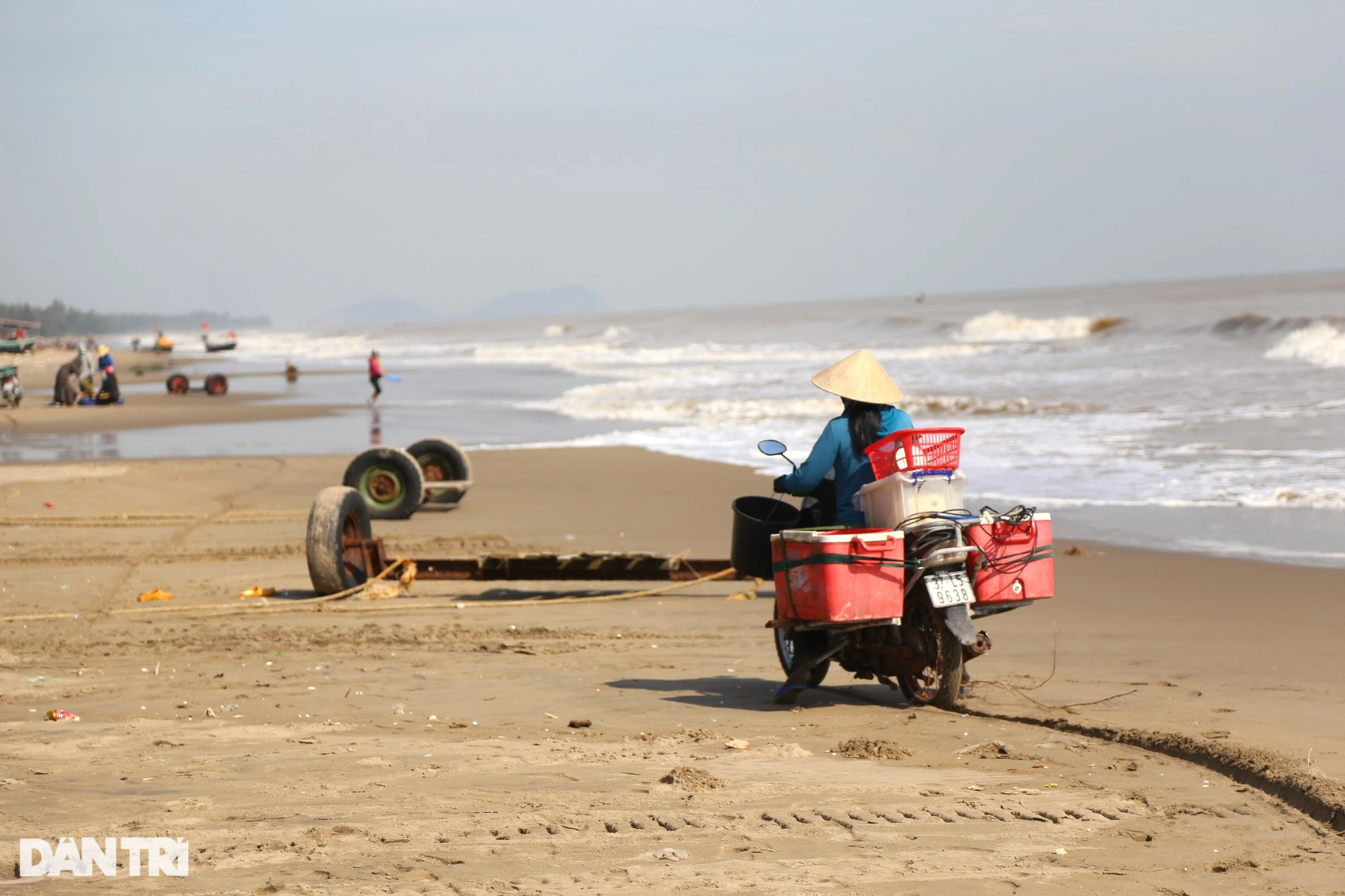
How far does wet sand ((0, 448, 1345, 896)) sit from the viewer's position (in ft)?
13.1

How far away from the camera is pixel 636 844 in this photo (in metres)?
4.12

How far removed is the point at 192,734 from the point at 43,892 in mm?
2050

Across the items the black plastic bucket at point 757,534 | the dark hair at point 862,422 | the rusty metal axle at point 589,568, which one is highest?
the dark hair at point 862,422

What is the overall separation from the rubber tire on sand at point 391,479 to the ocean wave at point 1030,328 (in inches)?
2265

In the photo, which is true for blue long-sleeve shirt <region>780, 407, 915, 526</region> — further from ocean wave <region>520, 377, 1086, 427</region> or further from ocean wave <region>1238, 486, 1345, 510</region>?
ocean wave <region>520, 377, 1086, 427</region>

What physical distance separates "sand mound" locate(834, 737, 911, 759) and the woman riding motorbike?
4.00 feet

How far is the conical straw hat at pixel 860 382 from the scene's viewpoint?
627 cm

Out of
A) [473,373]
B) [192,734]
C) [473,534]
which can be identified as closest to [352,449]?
[473,534]

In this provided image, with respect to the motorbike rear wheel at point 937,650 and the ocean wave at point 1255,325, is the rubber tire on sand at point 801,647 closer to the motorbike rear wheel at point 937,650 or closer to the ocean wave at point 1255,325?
the motorbike rear wheel at point 937,650

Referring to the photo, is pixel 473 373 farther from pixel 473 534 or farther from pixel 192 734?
pixel 192 734

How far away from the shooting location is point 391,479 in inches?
538

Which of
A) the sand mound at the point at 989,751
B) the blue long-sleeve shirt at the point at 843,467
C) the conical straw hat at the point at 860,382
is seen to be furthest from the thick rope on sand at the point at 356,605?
the sand mound at the point at 989,751

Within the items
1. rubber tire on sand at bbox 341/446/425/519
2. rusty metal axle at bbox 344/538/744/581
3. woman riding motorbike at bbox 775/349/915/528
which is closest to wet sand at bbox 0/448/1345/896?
rusty metal axle at bbox 344/538/744/581

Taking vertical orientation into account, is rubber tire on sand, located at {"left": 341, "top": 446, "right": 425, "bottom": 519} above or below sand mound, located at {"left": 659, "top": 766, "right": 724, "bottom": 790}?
above
